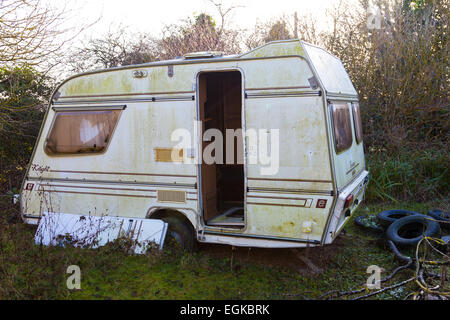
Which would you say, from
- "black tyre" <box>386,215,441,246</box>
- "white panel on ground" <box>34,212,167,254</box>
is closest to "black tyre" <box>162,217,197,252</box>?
"white panel on ground" <box>34,212,167,254</box>

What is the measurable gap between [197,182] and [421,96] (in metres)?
7.88

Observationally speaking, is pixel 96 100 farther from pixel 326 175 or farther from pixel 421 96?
pixel 421 96

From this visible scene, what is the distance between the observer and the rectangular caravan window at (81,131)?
19.1 ft

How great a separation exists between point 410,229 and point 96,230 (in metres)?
4.97

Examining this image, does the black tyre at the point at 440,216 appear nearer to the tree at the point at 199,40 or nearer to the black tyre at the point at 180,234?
the black tyre at the point at 180,234

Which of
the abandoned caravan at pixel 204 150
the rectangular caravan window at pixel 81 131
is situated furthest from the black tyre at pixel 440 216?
the rectangular caravan window at pixel 81 131

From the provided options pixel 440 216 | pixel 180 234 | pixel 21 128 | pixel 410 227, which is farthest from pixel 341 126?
pixel 21 128

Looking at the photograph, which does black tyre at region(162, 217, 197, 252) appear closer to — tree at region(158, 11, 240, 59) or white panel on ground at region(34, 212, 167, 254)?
white panel on ground at region(34, 212, 167, 254)

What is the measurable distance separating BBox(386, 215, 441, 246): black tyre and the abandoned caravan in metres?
0.80

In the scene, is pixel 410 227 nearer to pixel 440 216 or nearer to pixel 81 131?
pixel 440 216

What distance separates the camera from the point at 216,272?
516 cm

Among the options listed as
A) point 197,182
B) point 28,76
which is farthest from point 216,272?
point 28,76

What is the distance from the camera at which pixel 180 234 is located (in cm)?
564

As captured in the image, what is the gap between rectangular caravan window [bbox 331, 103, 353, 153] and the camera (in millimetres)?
4902
